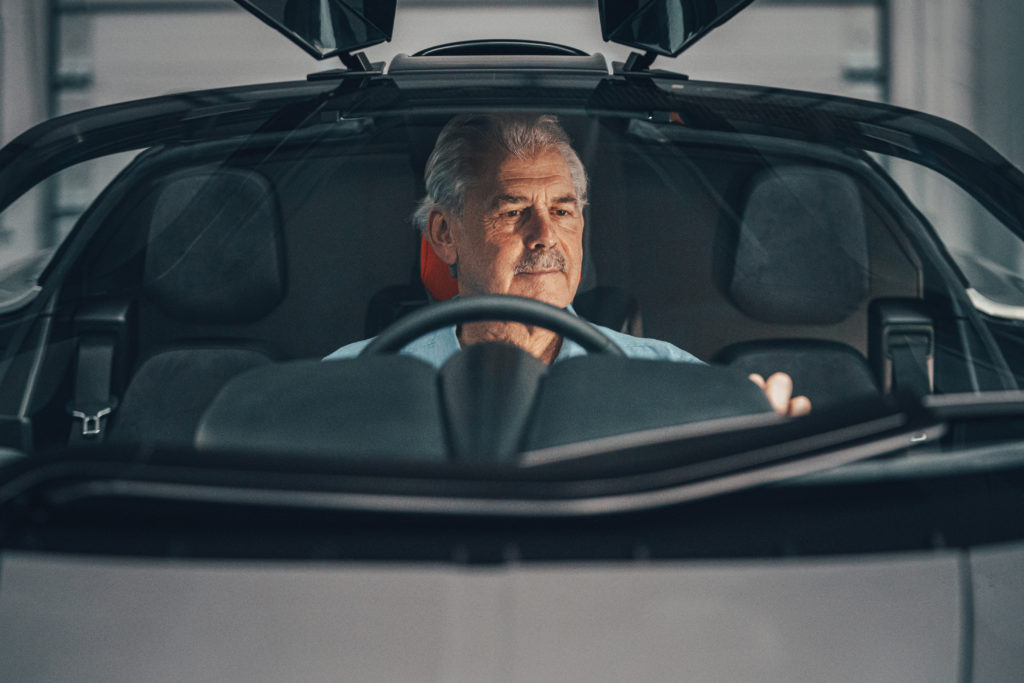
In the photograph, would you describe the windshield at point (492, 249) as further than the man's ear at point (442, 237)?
No

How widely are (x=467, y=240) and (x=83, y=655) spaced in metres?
1.14

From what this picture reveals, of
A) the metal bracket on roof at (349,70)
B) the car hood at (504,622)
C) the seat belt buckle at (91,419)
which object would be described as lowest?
the seat belt buckle at (91,419)

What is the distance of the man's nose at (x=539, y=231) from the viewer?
5.75ft

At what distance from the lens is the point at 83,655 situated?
0.79m

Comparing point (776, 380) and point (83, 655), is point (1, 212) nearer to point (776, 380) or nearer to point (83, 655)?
point (83, 655)

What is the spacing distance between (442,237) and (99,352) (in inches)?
25.8

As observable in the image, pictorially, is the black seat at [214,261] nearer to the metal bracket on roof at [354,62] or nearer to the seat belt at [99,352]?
the seat belt at [99,352]

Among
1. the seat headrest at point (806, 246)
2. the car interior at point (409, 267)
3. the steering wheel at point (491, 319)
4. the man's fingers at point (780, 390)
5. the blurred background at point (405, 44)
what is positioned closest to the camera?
the steering wheel at point (491, 319)

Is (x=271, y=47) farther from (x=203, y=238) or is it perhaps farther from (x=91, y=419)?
(x=91, y=419)

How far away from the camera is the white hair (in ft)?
5.76

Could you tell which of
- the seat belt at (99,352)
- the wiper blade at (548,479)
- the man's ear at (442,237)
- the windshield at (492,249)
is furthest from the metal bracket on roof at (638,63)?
the wiper blade at (548,479)

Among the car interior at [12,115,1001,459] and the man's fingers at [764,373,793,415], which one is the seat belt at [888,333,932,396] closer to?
the car interior at [12,115,1001,459]

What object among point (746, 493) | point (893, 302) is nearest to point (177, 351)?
point (746, 493)

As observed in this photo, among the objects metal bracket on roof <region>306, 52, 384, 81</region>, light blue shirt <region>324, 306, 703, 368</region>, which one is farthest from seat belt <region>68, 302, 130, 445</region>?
metal bracket on roof <region>306, 52, 384, 81</region>
